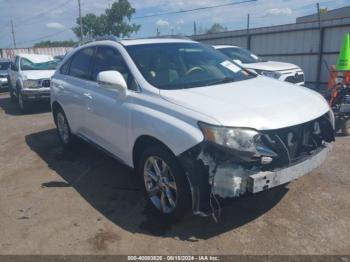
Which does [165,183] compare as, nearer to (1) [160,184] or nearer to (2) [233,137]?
(1) [160,184]

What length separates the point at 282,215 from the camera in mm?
3654

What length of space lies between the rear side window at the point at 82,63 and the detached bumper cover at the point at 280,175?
117 inches

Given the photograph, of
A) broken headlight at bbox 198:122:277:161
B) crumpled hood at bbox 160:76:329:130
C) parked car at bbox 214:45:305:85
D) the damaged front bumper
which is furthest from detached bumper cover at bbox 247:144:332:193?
parked car at bbox 214:45:305:85

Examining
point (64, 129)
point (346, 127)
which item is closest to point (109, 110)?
point (64, 129)

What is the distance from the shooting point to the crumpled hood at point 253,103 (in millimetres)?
3021

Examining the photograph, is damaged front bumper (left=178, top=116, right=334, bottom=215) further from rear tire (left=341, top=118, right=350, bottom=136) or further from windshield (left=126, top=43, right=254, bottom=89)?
rear tire (left=341, top=118, right=350, bottom=136)

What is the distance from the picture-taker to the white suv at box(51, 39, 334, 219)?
2.95m

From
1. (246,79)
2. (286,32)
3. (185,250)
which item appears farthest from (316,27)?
(185,250)

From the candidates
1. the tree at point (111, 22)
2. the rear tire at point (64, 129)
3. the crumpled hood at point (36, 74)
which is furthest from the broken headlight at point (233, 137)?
the tree at point (111, 22)

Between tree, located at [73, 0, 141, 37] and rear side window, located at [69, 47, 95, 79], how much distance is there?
5569 cm

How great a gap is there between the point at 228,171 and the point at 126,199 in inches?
68.1

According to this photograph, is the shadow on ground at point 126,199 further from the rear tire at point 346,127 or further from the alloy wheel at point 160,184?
the rear tire at point 346,127

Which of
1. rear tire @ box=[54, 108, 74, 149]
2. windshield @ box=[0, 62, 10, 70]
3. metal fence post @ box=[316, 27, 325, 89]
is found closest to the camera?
rear tire @ box=[54, 108, 74, 149]

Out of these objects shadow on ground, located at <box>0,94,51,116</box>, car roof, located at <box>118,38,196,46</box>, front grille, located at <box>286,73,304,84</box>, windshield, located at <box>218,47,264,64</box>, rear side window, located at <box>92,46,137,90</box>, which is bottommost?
shadow on ground, located at <box>0,94,51,116</box>
